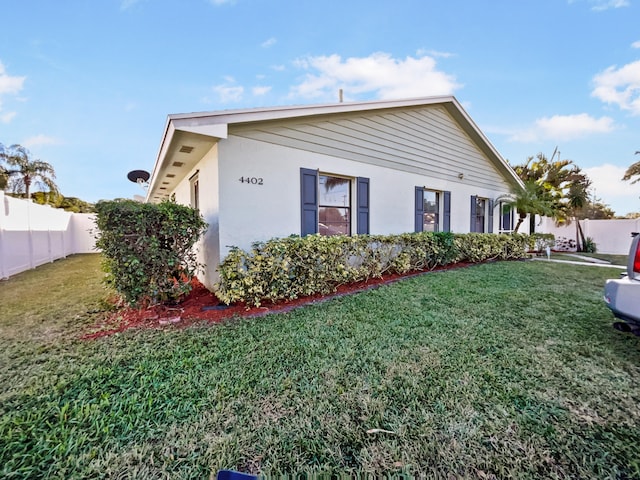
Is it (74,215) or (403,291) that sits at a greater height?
(74,215)

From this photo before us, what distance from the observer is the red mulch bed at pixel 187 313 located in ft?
12.5

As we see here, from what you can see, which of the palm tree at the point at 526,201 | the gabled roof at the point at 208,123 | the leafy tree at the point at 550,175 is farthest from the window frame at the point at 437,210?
the leafy tree at the point at 550,175

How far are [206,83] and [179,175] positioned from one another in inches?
140

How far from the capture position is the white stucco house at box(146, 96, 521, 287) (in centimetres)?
492

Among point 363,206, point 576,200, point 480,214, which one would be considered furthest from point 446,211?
point 576,200

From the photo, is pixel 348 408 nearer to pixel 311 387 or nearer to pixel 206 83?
pixel 311 387

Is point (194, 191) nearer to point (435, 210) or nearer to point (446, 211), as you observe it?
point (435, 210)

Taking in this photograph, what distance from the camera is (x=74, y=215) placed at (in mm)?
13789

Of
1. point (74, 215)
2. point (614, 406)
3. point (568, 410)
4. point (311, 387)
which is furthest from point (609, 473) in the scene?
point (74, 215)

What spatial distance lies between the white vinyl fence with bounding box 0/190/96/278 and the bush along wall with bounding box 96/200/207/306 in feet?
3.72

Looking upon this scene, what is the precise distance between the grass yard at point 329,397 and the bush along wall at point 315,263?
702mm

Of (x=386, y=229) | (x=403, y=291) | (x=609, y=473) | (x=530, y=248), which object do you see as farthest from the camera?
(x=530, y=248)

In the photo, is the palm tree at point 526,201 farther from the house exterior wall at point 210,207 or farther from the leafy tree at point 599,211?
the house exterior wall at point 210,207

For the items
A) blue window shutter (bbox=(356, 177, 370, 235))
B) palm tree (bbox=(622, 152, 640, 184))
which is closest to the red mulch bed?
blue window shutter (bbox=(356, 177, 370, 235))
